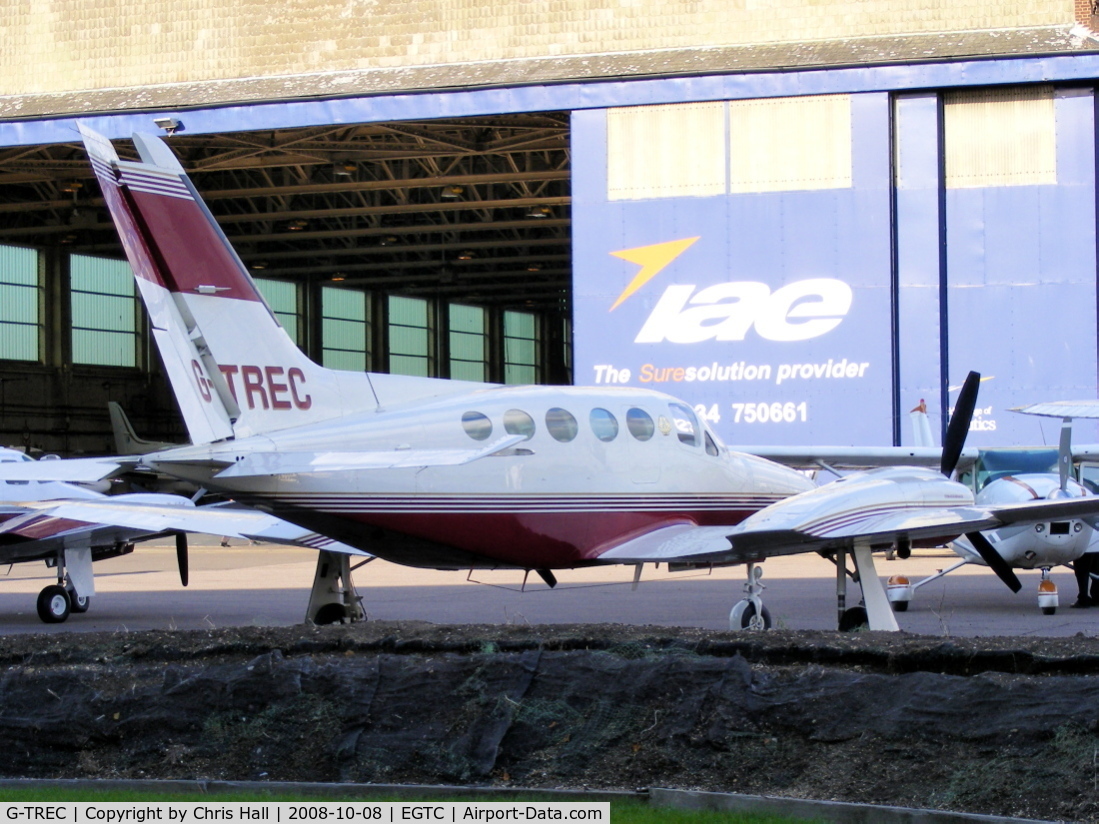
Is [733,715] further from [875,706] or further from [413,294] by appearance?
[413,294]

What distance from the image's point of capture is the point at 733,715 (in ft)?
21.2

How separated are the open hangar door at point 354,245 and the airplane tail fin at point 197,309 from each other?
56.8 ft

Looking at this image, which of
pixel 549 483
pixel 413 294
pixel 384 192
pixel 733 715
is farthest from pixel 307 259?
pixel 733 715

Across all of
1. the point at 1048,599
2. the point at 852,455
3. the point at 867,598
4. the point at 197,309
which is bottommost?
the point at 1048,599

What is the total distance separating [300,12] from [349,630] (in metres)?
22.9

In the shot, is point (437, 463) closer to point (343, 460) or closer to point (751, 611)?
point (343, 460)

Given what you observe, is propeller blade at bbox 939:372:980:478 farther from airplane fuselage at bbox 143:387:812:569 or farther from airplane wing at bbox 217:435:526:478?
airplane wing at bbox 217:435:526:478

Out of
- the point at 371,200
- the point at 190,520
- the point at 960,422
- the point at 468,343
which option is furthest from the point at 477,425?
the point at 468,343

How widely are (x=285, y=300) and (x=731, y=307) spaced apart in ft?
115

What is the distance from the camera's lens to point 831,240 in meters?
25.7

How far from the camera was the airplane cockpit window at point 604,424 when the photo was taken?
12324 millimetres

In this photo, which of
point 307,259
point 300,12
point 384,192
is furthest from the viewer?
point 307,259

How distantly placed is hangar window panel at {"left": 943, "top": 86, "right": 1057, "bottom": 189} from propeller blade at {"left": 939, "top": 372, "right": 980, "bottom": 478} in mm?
13282

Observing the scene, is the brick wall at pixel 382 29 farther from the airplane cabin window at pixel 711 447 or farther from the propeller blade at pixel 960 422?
the airplane cabin window at pixel 711 447
